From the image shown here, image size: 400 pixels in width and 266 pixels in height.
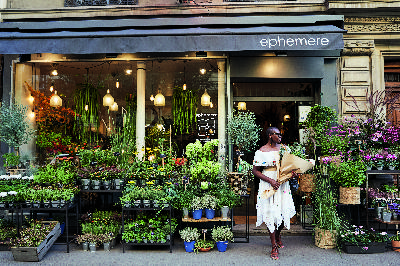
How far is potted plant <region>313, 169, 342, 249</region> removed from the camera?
7035mm

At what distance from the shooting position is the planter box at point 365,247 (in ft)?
22.1

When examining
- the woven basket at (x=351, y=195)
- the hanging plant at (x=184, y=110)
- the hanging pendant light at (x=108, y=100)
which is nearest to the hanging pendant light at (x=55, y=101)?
the hanging pendant light at (x=108, y=100)

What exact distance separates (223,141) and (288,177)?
3.12 m

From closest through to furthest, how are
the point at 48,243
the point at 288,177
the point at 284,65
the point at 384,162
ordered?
the point at 288,177 → the point at 48,243 → the point at 384,162 → the point at 284,65

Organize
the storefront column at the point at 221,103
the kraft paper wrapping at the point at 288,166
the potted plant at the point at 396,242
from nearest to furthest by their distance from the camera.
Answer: the kraft paper wrapping at the point at 288,166 < the potted plant at the point at 396,242 < the storefront column at the point at 221,103

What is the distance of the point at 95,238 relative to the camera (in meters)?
7.16

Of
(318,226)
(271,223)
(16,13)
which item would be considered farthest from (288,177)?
(16,13)

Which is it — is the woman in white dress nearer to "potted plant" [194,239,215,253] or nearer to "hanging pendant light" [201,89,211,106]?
"potted plant" [194,239,215,253]

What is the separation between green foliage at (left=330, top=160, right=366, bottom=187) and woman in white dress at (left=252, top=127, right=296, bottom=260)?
130cm

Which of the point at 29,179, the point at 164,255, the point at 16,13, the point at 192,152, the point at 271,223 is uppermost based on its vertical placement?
the point at 16,13

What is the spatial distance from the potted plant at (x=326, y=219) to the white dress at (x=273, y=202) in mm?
814

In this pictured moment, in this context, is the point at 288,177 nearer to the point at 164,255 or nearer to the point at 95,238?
the point at 164,255

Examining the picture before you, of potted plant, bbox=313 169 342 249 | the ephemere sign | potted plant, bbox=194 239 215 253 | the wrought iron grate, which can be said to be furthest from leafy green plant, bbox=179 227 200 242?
the wrought iron grate

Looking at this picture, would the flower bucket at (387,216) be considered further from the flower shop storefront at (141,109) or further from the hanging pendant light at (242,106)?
the hanging pendant light at (242,106)
